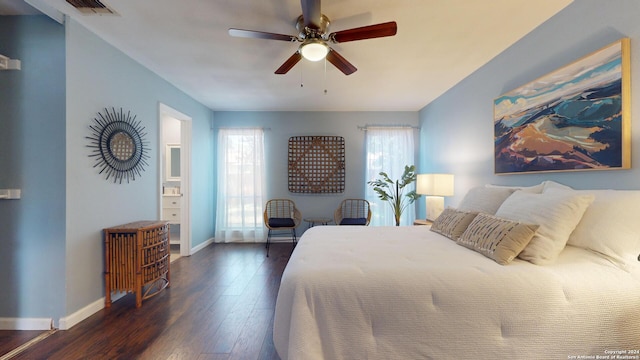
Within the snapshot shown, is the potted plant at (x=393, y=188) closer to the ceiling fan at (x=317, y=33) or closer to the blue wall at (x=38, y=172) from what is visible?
the ceiling fan at (x=317, y=33)

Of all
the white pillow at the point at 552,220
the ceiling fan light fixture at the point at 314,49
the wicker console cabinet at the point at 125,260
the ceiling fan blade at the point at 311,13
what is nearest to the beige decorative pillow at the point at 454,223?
the white pillow at the point at 552,220

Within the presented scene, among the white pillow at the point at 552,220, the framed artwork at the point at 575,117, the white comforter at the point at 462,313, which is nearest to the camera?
the white comforter at the point at 462,313

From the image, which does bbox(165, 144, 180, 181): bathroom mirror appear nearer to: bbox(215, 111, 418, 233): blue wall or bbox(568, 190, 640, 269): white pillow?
bbox(215, 111, 418, 233): blue wall

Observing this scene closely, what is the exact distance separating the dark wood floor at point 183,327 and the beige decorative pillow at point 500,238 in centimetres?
148

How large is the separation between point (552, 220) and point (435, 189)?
72.5 inches

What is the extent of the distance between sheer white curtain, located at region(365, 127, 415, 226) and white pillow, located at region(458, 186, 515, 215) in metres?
2.31

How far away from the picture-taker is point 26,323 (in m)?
1.98

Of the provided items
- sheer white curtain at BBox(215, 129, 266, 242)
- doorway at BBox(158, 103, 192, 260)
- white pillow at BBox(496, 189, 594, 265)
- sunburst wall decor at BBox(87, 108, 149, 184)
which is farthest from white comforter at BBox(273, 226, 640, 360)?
sheer white curtain at BBox(215, 129, 266, 242)

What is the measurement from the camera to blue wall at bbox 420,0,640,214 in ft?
5.07

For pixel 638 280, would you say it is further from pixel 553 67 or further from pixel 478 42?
pixel 478 42

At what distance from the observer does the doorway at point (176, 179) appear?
12.7 feet

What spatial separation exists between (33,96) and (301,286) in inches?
101

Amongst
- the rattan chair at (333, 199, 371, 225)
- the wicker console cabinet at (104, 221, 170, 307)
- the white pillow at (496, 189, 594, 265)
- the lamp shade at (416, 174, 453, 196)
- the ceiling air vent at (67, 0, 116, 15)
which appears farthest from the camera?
the rattan chair at (333, 199, 371, 225)

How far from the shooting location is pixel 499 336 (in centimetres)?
119
